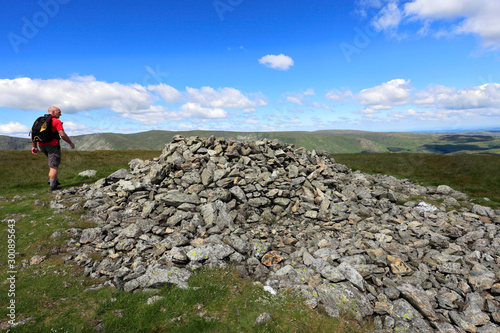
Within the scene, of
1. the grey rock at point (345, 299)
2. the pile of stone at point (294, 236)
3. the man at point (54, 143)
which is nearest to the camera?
the grey rock at point (345, 299)

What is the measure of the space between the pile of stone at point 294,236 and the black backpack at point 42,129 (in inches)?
159

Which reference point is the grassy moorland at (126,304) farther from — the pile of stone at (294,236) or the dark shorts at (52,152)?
the dark shorts at (52,152)

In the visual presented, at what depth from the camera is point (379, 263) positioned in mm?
10016

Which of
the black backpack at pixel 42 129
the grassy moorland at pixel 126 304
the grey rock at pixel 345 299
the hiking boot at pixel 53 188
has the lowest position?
the grey rock at pixel 345 299

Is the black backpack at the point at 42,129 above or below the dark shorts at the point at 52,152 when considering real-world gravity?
above

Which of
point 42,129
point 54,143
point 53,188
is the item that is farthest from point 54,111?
point 53,188

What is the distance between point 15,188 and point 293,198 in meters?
22.1

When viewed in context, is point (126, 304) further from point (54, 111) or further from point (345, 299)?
point (54, 111)

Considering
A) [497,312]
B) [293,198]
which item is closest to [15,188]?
[293,198]

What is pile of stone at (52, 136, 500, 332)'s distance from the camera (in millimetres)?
8195

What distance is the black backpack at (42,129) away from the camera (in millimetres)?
14148

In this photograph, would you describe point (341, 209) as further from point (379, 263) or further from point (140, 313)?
point (140, 313)

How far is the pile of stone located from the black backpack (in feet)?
13.2

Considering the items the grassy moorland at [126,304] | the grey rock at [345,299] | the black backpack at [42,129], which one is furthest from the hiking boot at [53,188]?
the grey rock at [345,299]
